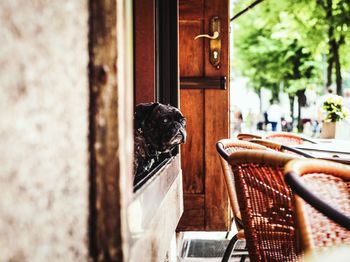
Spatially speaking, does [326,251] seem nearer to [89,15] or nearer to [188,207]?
[89,15]

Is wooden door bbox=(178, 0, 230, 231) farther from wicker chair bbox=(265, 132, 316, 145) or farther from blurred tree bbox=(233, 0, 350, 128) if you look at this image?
blurred tree bbox=(233, 0, 350, 128)

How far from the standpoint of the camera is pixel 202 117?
4.62m

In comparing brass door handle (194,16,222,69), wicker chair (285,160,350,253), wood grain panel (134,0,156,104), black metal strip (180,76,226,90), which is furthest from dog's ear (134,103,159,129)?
brass door handle (194,16,222,69)

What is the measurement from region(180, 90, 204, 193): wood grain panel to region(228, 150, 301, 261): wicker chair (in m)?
2.58

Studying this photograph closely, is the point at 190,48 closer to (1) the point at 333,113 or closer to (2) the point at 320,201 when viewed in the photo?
(1) the point at 333,113

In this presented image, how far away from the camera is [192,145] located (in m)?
4.64

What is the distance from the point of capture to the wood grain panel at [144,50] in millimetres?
3299

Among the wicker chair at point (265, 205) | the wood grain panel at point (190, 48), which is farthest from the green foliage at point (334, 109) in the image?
the wicker chair at point (265, 205)

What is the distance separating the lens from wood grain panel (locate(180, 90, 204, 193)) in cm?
461

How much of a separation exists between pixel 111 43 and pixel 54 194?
370 mm

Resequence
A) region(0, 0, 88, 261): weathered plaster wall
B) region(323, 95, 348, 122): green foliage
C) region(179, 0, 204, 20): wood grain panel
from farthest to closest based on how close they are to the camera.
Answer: region(323, 95, 348, 122): green foliage
region(179, 0, 204, 20): wood grain panel
region(0, 0, 88, 261): weathered plaster wall

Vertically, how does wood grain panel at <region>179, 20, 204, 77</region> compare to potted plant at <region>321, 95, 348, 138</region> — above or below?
above

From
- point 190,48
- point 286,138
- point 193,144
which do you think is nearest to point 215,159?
point 193,144

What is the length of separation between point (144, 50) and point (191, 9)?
1433 millimetres
